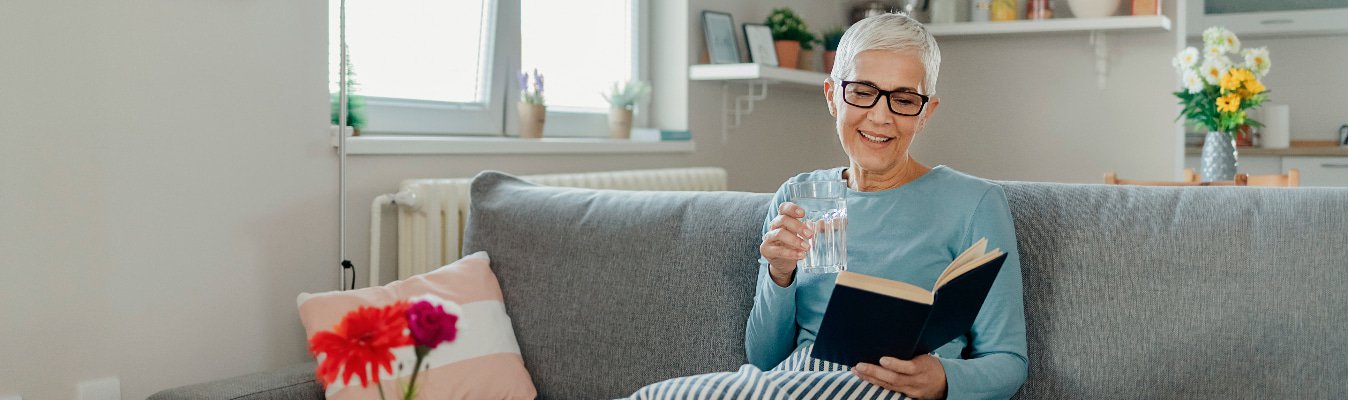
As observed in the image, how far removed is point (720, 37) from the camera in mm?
4098

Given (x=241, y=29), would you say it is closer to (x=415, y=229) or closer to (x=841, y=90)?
(x=415, y=229)

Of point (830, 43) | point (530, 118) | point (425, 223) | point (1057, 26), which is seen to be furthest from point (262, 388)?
point (1057, 26)

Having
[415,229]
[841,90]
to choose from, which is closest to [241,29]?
[415,229]

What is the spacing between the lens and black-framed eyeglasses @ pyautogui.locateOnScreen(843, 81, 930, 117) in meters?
1.70

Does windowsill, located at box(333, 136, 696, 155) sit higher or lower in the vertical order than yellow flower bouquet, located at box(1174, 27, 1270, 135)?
lower

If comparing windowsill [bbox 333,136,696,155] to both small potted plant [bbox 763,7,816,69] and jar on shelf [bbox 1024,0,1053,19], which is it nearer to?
small potted plant [bbox 763,7,816,69]

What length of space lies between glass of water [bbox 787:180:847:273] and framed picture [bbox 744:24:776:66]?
266 cm

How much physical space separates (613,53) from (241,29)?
1.69 m

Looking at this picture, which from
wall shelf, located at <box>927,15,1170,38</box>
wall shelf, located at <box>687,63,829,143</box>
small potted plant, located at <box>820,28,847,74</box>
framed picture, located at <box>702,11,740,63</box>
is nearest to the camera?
wall shelf, located at <box>687,63,829,143</box>

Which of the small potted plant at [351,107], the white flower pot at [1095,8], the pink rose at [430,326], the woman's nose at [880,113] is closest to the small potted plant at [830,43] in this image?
the white flower pot at [1095,8]

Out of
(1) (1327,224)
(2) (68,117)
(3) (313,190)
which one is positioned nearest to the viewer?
(1) (1327,224)

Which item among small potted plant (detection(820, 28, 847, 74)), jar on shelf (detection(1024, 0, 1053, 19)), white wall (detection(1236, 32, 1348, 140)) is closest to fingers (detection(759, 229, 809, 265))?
small potted plant (detection(820, 28, 847, 74))

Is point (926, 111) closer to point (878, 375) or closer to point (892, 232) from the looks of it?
point (892, 232)

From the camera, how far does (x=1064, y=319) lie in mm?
1762
